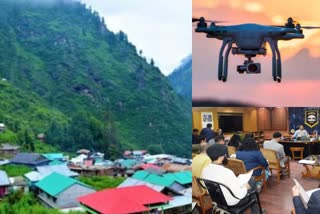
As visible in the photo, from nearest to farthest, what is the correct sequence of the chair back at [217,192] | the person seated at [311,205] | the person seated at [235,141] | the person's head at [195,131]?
the person seated at [311,205]
the chair back at [217,192]
the person seated at [235,141]
the person's head at [195,131]

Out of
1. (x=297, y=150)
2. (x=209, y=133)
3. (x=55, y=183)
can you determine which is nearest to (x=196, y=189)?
(x=209, y=133)

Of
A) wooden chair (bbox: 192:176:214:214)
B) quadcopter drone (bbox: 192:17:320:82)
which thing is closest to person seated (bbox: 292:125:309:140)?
quadcopter drone (bbox: 192:17:320:82)

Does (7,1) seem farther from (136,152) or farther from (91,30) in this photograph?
(136,152)

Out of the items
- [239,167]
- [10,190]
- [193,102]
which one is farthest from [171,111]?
[10,190]

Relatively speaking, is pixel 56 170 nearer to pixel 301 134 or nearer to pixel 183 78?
pixel 183 78

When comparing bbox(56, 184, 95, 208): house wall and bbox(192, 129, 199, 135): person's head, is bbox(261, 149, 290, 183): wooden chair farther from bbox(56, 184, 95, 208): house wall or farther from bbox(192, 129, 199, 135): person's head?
bbox(56, 184, 95, 208): house wall

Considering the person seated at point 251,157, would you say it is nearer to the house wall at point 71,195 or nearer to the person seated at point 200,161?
the person seated at point 200,161

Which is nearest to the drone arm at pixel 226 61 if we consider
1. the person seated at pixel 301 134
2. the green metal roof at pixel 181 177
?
the person seated at pixel 301 134
